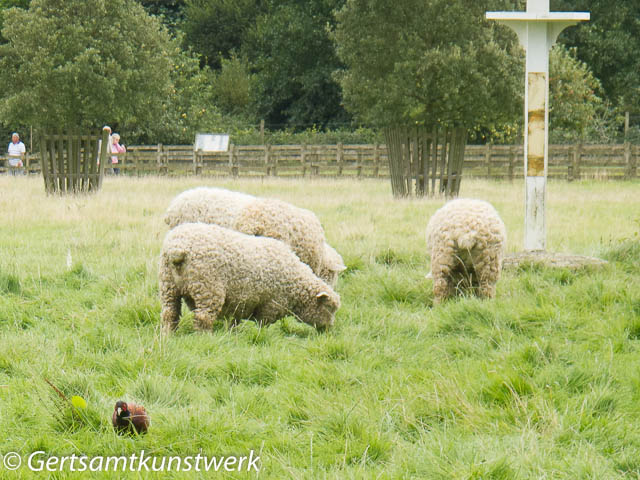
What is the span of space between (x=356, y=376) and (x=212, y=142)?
25645 mm

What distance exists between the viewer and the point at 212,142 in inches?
1147

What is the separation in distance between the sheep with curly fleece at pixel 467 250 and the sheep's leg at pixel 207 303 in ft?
6.58

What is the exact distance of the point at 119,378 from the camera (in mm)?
4238

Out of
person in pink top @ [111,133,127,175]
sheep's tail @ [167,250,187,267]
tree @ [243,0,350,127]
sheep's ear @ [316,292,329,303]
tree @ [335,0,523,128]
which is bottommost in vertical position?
sheep's ear @ [316,292,329,303]

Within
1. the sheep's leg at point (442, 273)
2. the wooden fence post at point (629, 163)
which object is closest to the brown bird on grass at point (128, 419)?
the sheep's leg at point (442, 273)

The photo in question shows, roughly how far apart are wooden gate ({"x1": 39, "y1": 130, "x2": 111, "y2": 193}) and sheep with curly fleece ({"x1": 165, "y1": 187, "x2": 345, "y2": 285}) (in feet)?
33.2

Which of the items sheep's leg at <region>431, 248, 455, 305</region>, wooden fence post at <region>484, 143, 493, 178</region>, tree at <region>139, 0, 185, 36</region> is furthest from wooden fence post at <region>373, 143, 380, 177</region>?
sheep's leg at <region>431, 248, 455, 305</region>

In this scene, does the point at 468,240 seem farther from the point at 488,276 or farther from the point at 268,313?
the point at 268,313

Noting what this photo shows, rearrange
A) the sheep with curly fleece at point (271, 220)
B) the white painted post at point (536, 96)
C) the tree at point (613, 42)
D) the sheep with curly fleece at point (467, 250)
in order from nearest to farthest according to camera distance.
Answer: the sheep with curly fleece at point (271, 220) → the sheep with curly fleece at point (467, 250) → the white painted post at point (536, 96) → the tree at point (613, 42)

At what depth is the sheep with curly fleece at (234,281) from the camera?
4.83 metres

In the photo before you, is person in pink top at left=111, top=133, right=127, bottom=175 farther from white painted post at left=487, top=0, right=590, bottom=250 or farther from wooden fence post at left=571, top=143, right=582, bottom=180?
white painted post at left=487, top=0, right=590, bottom=250

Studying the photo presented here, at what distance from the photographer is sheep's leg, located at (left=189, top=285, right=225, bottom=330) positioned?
4835 millimetres

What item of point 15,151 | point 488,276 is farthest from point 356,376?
point 15,151

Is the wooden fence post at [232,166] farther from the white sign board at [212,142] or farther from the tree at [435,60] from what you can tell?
the tree at [435,60]
